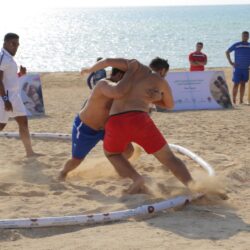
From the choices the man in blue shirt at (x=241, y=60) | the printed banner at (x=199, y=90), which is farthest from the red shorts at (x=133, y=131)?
the man in blue shirt at (x=241, y=60)

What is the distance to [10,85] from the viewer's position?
8.69 meters

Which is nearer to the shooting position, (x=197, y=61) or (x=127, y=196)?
(x=127, y=196)

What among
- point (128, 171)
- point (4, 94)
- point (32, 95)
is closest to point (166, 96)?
point (128, 171)

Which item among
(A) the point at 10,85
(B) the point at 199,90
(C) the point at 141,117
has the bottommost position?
(B) the point at 199,90

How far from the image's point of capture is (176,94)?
14336 mm

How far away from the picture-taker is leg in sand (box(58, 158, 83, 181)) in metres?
7.55

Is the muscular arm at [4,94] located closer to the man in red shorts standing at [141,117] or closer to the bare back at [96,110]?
the bare back at [96,110]

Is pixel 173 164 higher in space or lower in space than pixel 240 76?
higher

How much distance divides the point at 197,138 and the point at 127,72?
13.6 feet

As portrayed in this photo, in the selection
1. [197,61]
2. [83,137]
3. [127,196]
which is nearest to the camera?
[127,196]

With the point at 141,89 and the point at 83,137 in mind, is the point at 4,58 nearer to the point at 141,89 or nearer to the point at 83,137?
the point at 83,137

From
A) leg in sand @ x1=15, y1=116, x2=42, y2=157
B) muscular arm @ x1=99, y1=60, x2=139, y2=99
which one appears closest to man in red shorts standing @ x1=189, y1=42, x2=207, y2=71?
leg in sand @ x1=15, y1=116, x2=42, y2=157

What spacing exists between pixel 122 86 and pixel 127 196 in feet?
3.78

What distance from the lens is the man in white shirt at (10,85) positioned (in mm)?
8531
